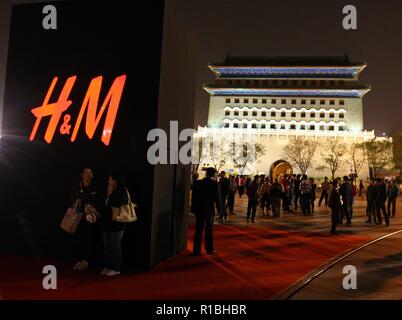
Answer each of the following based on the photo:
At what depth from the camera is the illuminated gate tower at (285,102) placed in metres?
58.6

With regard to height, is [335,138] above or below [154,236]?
above

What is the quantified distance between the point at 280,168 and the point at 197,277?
57.5 m

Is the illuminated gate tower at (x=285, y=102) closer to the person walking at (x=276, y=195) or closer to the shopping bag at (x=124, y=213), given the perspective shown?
the person walking at (x=276, y=195)

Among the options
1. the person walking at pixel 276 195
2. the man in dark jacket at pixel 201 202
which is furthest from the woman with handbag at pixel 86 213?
the person walking at pixel 276 195

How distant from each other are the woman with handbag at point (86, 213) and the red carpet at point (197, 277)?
1.05 ft

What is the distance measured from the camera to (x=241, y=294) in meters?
4.80

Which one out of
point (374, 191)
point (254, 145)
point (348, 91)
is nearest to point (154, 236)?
point (374, 191)

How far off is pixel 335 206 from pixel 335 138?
49.6 meters

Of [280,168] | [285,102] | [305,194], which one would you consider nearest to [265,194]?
[305,194]

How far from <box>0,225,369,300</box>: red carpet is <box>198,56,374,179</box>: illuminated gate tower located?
164 ft

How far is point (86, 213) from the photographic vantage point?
5.59m

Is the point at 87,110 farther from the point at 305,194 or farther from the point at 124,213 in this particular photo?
the point at 305,194
